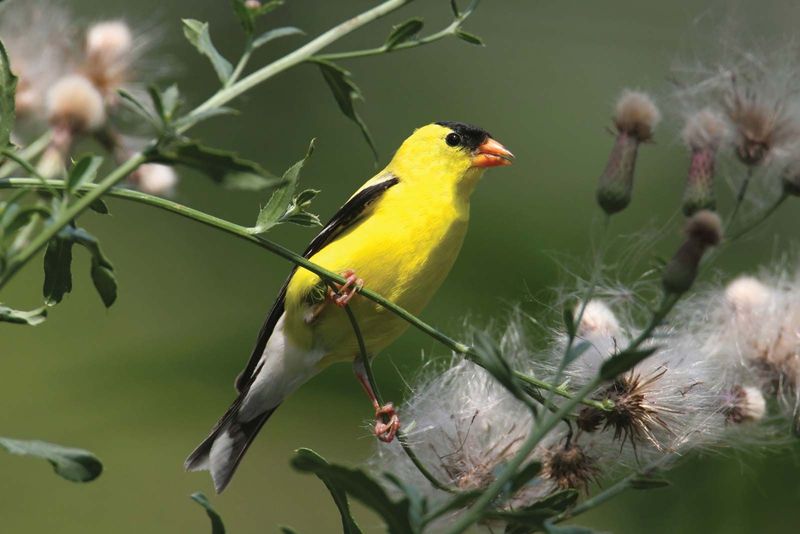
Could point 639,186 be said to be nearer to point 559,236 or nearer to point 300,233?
point 559,236

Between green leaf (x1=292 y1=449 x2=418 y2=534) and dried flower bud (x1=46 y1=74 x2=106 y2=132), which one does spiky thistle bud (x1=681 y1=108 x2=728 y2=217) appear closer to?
green leaf (x1=292 y1=449 x2=418 y2=534)

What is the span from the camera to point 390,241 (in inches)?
63.9

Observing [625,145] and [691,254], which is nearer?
[691,254]

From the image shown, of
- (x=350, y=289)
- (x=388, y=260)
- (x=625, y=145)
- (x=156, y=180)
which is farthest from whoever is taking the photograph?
(x=388, y=260)

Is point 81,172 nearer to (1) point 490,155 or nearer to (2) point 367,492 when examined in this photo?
(2) point 367,492

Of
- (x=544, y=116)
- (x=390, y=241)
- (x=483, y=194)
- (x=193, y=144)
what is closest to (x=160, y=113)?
(x=193, y=144)

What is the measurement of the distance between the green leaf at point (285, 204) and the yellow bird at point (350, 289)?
1.93ft

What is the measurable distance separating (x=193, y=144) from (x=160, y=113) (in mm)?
29

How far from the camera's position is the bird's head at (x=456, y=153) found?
73.2 inches

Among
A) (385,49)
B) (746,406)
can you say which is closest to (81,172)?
(385,49)

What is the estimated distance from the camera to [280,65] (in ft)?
2.60

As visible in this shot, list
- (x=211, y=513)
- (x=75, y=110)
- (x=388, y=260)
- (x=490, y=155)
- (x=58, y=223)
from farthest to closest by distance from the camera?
(x=490, y=155), (x=388, y=260), (x=75, y=110), (x=211, y=513), (x=58, y=223)

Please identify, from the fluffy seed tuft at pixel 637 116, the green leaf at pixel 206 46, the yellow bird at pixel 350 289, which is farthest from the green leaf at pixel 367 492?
the yellow bird at pixel 350 289

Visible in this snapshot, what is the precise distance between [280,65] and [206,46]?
0.29 ft
